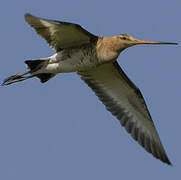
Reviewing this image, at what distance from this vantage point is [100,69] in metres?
12.2

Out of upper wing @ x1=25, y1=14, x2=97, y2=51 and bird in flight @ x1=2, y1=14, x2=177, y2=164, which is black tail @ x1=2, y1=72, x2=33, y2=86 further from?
upper wing @ x1=25, y1=14, x2=97, y2=51

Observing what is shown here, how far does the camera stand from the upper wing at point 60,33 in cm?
1059

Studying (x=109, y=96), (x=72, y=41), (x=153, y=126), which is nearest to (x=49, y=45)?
(x=72, y=41)

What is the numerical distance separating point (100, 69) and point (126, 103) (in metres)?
1.22

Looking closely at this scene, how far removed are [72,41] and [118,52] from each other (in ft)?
3.26

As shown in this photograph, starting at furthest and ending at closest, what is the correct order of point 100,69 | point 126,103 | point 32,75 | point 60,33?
point 126,103, point 100,69, point 32,75, point 60,33

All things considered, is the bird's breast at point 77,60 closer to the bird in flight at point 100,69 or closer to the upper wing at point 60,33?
the bird in flight at point 100,69

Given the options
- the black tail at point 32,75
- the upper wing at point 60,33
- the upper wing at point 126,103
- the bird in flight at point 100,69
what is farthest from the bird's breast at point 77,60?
the upper wing at point 126,103

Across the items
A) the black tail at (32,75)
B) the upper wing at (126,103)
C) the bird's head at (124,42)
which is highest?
the black tail at (32,75)

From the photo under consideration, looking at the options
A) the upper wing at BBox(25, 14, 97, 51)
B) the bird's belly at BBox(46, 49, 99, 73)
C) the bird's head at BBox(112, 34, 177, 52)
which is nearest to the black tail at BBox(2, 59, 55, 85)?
the bird's belly at BBox(46, 49, 99, 73)

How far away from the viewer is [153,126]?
12680mm

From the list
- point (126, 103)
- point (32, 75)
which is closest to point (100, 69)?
point (126, 103)

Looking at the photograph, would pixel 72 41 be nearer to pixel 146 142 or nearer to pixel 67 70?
pixel 67 70

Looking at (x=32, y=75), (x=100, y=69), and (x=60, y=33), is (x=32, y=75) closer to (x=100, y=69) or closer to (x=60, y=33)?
(x=60, y=33)
